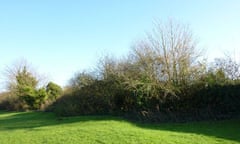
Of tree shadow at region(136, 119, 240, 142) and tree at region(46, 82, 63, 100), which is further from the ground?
tree at region(46, 82, 63, 100)

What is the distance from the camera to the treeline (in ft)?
60.4

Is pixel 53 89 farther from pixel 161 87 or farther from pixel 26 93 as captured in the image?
pixel 161 87

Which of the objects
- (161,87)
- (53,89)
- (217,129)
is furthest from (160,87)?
(53,89)

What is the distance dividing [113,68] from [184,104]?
6.48 metres

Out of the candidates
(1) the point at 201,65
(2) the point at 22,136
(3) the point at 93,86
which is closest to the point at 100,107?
(3) the point at 93,86

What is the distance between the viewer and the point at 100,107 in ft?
75.8

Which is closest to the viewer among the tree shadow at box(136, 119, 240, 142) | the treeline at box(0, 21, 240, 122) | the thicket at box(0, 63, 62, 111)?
the tree shadow at box(136, 119, 240, 142)

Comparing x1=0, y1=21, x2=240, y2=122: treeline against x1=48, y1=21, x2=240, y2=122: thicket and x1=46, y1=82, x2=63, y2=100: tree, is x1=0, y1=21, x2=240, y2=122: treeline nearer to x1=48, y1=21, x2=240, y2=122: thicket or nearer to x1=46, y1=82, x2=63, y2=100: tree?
x1=48, y1=21, x2=240, y2=122: thicket

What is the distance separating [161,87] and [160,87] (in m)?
0.09

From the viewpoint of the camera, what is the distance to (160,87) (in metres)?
20.2

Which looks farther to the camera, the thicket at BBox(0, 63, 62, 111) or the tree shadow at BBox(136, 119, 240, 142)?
the thicket at BBox(0, 63, 62, 111)

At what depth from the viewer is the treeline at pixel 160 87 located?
1842 centimetres

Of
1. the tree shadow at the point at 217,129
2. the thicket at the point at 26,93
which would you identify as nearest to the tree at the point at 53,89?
the thicket at the point at 26,93

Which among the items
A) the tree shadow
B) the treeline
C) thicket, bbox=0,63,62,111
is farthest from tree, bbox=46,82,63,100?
the tree shadow
